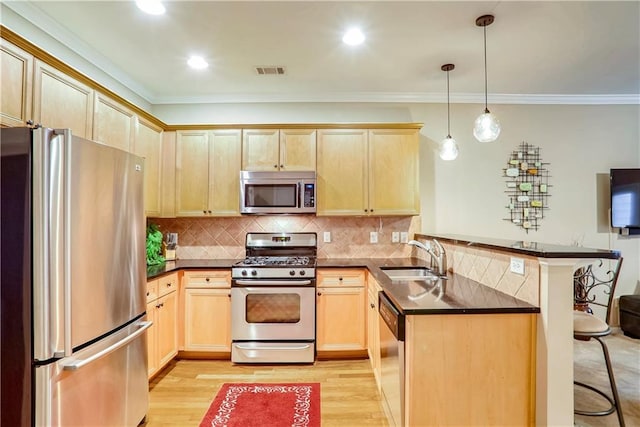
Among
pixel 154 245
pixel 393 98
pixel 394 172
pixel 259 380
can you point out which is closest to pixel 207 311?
pixel 259 380

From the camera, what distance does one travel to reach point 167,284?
2.77m

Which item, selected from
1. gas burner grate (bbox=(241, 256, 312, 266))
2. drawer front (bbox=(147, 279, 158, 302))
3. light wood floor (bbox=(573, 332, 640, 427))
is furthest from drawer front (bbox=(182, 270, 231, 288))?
light wood floor (bbox=(573, 332, 640, 427))

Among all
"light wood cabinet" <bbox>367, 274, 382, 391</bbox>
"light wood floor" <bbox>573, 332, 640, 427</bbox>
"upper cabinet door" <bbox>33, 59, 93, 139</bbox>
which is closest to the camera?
"upper cabinet door" <bbox>33, 59, 93, 139</bbox>

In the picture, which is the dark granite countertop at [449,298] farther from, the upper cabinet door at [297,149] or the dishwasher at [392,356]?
the upper cabinet door at [297,149]

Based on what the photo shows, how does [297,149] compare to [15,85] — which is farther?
[297,149]

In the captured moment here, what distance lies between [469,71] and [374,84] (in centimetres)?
92

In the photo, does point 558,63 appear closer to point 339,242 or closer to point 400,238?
point 400,238

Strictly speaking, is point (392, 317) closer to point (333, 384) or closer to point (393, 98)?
point (333, 384)

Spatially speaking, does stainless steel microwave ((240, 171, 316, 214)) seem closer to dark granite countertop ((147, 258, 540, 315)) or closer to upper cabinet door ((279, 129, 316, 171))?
upper cabinet door ((279, 129, 316, 171))

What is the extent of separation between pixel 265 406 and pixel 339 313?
1028 millimetres

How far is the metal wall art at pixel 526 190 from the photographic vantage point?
3590 mm

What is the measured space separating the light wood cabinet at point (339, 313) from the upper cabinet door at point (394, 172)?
0.84 metres

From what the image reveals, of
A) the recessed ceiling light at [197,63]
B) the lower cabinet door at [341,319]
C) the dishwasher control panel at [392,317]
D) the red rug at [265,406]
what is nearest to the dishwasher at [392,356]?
the dishwasher control panel at [392,317]

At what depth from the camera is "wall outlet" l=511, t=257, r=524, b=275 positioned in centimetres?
167
